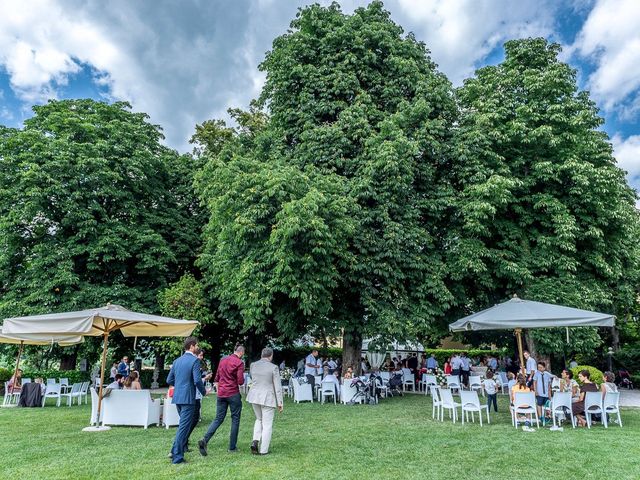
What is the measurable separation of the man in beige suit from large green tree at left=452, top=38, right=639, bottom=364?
1014 centimetres

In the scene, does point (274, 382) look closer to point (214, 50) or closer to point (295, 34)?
point (214, 50)

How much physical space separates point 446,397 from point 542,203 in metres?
9.34

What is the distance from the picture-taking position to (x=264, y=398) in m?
6.93

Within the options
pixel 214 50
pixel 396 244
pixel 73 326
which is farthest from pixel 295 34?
pixel 73 326

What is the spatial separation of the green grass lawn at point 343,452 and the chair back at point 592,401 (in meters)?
0.41

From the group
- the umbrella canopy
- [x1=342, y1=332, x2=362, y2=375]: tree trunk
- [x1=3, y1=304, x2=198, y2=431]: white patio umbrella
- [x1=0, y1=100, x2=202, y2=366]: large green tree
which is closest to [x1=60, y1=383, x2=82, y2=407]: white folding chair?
the umbrella canopy

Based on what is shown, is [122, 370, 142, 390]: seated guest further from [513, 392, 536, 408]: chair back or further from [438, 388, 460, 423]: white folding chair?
[513, 392, 536, 408]: chair back

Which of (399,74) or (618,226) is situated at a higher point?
(399,74)

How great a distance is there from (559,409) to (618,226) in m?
10.2

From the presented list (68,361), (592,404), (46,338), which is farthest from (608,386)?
(68,361)

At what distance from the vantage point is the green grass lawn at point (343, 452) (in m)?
5.94

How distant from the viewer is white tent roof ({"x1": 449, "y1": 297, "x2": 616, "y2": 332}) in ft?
32.2

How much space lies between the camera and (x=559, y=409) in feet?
32.0

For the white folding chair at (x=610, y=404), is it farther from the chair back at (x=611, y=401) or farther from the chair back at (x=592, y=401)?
the chair back at (x=592, y=401)
